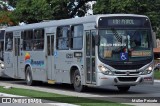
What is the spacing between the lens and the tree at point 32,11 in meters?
Answer: 47.0

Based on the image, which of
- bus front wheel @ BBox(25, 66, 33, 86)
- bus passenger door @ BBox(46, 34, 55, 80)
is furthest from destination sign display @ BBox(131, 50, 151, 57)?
bus front wheel @ BBox(25, 66, 33, 86)

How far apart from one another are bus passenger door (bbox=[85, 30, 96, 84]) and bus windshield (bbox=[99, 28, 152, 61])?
0.51 metres

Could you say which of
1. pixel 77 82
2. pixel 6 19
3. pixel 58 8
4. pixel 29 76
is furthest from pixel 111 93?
pixel 6 19

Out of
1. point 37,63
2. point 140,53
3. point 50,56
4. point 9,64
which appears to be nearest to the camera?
point 140,53

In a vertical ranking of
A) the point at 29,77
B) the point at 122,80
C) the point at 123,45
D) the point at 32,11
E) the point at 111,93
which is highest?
the point at 32,11

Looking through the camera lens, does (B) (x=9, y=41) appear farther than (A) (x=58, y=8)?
No

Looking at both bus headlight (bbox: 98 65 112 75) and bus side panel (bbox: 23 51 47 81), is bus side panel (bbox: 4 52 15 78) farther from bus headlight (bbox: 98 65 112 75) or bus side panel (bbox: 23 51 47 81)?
bus headlight (bbox: 98 65 112 75)

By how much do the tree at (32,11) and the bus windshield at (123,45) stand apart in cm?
2756

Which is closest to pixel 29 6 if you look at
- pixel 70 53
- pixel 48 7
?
pixel 48 7

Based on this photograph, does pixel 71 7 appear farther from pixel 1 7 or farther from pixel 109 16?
pixel 109 16

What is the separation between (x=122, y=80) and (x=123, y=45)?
4.42 ft

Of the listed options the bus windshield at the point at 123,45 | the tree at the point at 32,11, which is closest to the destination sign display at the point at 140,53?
the bus windshield at the point at 123,45

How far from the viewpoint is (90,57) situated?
64.2 feet

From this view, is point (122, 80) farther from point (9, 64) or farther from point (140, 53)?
point (9, 64)
